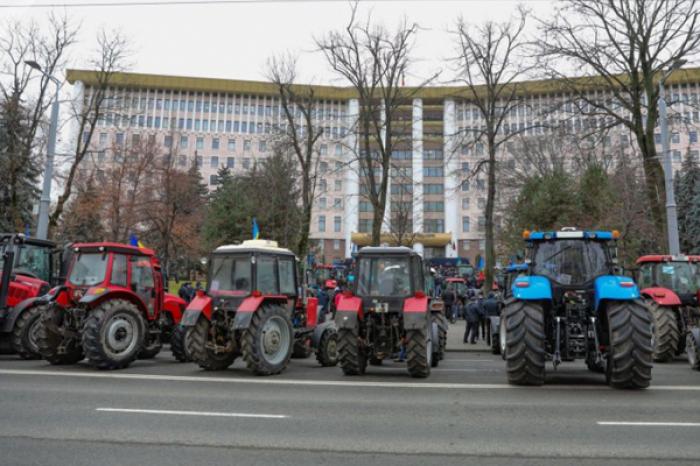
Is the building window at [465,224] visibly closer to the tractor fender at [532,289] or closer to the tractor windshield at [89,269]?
the tractor windshield at [89,269]

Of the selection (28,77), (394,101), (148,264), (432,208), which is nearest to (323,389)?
(148,264)

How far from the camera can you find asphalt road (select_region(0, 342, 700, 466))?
17.1 feet

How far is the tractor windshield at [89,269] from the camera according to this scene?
38.2 ft

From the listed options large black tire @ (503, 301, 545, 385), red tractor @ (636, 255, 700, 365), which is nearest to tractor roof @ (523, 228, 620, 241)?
large black tire @ (503, 301, 545, 385)

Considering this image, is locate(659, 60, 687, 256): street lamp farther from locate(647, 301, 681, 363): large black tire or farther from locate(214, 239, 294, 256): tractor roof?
locate(214, 239, 294, 256): tractor roof

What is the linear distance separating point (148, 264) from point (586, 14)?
19.0m

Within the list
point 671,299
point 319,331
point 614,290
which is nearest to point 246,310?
point 319,331

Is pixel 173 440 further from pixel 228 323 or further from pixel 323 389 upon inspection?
pixel 228 323

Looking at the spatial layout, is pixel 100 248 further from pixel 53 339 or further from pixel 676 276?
pixel 676 276

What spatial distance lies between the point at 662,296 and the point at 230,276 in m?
10.0

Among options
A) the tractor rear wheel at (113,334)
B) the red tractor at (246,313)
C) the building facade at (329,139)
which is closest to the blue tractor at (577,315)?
the red tractor at (246,313)

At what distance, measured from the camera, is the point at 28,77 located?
26.4 meters

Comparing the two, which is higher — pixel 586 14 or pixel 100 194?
pixel 586 14

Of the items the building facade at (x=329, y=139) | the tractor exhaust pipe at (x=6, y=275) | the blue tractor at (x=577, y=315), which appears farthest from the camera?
the building facade at (x=329, y=139)
